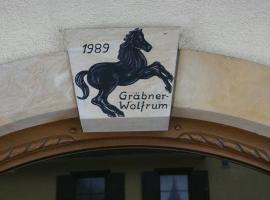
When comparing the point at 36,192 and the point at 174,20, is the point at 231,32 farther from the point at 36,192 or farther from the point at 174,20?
the point at 36,192

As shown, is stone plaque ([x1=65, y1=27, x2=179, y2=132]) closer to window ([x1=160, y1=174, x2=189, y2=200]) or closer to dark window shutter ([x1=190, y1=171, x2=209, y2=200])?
dark window shutter ([x1=190, y1=171, x2=209, y2=200])

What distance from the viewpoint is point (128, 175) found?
10148 mm

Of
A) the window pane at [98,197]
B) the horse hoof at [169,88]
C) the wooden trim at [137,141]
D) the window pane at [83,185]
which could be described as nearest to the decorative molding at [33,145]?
the wooden trim at [137,141]

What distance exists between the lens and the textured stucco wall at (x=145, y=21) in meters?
2.89

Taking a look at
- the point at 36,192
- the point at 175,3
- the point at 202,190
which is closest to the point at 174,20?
the point at 175,3

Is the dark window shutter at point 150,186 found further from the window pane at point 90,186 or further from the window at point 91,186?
the window pane at point 90,186

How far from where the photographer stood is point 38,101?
9.16ft

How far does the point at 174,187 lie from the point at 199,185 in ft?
1.43

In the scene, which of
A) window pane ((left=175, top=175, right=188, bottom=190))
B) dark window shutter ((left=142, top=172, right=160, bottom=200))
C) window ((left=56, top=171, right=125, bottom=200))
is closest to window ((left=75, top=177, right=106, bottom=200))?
window ((left=56, top=171, right=125, bottom=200))

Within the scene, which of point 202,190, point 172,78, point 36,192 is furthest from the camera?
point 36,192

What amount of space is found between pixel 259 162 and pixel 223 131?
27 centimetres

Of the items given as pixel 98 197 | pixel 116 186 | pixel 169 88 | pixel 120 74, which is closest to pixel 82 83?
pixel 120 74

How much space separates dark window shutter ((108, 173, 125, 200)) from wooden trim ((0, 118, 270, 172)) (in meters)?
6.91

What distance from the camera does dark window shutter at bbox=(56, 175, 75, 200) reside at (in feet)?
32.7
